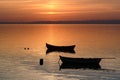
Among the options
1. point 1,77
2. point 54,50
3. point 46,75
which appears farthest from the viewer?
point 54,50

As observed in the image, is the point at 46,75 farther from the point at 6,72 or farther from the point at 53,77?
the point at 6,72

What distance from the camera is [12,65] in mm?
68375

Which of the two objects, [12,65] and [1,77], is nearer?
[1,77]

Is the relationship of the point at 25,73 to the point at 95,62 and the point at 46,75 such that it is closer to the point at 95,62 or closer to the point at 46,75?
the point at 46,75

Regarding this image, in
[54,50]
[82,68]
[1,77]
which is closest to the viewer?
[1,77]

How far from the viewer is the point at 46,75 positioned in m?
56.0

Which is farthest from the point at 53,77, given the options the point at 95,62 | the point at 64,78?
the point at 95,62

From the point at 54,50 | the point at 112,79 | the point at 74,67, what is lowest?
the point at 112,79

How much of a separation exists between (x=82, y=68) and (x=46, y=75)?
1141 cm

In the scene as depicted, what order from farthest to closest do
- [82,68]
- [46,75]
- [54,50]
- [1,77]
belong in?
[54,50] → [82,68] → [46,75] → [1,77]

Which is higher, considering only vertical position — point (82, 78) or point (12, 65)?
point (12, 65)

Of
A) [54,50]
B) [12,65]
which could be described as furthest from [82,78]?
[54,50]

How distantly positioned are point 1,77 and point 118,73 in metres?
21.7

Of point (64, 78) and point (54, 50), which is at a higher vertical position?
point (54, 50)
